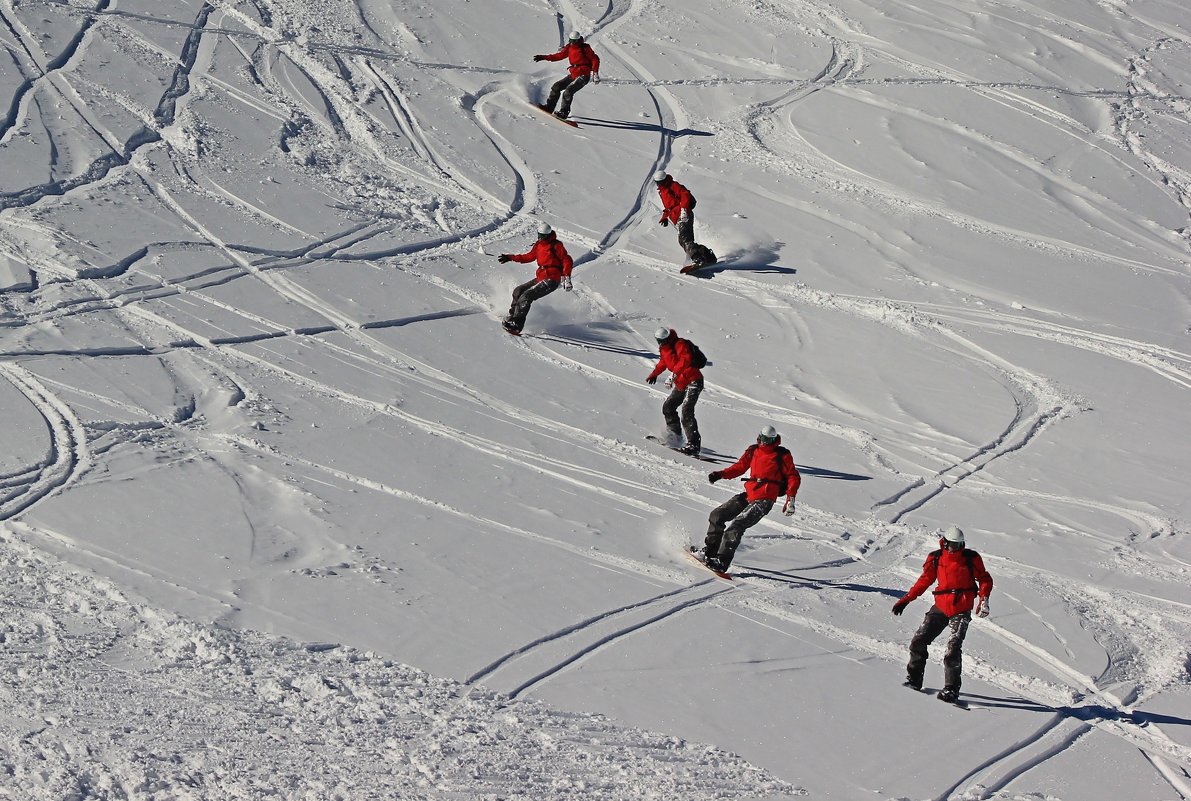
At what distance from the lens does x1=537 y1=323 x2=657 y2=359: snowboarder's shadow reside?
13531 mm

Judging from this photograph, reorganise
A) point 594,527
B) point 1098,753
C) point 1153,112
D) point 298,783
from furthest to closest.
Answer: point 1153,112, point 594,527, point 1098,753, point 298,783

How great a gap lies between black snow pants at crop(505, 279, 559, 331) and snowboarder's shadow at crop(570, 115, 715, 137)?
586 centimetres

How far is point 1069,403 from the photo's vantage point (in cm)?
1395

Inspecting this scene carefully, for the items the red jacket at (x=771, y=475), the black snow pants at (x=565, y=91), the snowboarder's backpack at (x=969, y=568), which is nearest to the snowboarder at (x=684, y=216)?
the black snow pants at (x=565, y=91)

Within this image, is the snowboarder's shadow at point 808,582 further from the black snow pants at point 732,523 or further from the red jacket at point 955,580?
the red jacket at point 955,580

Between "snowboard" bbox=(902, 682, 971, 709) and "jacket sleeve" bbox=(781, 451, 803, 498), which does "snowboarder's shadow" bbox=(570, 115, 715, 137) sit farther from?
"snowboard" bbox=(902, 682, 971, 709)

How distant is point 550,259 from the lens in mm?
13148

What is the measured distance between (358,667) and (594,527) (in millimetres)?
2912

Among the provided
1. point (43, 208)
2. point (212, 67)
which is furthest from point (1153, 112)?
point (43, 208)

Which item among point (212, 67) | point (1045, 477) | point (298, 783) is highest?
point (212, 67)

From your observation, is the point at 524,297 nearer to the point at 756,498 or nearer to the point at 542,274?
the point at 542,274

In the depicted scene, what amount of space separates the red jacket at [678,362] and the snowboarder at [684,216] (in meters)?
3.87

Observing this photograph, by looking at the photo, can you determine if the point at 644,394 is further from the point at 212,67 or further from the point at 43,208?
the point at 212,67

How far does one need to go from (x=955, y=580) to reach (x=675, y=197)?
780 centimetres
